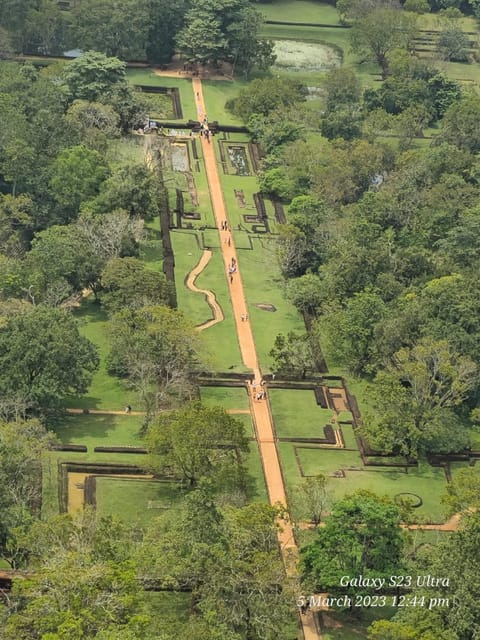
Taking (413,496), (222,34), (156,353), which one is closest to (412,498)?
(413,496)

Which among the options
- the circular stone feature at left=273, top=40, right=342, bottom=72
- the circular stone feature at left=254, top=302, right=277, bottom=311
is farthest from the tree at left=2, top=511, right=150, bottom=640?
the circular stone feature at left=273, top=40, right=342, bottom=72

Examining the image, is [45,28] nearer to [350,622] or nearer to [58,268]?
[58,268]

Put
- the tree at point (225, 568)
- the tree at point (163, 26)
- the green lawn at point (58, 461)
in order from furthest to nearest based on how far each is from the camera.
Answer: the tree at point (163, 26) < the green lawn at point (58, 461) < the tree at point (225, 568)

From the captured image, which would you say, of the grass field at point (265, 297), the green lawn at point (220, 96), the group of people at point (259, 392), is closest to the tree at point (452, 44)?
the green lawn at point (220, 96)

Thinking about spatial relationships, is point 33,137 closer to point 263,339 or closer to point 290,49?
point 263,339

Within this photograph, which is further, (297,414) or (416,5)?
(416,5)

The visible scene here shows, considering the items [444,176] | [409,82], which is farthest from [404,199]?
[409,82]

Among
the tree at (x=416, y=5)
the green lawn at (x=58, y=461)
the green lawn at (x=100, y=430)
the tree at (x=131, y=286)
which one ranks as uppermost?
the tree at (x=416, y=5)

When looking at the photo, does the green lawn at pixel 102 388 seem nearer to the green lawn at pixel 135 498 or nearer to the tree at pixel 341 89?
the green lawn at pixel 135 498
